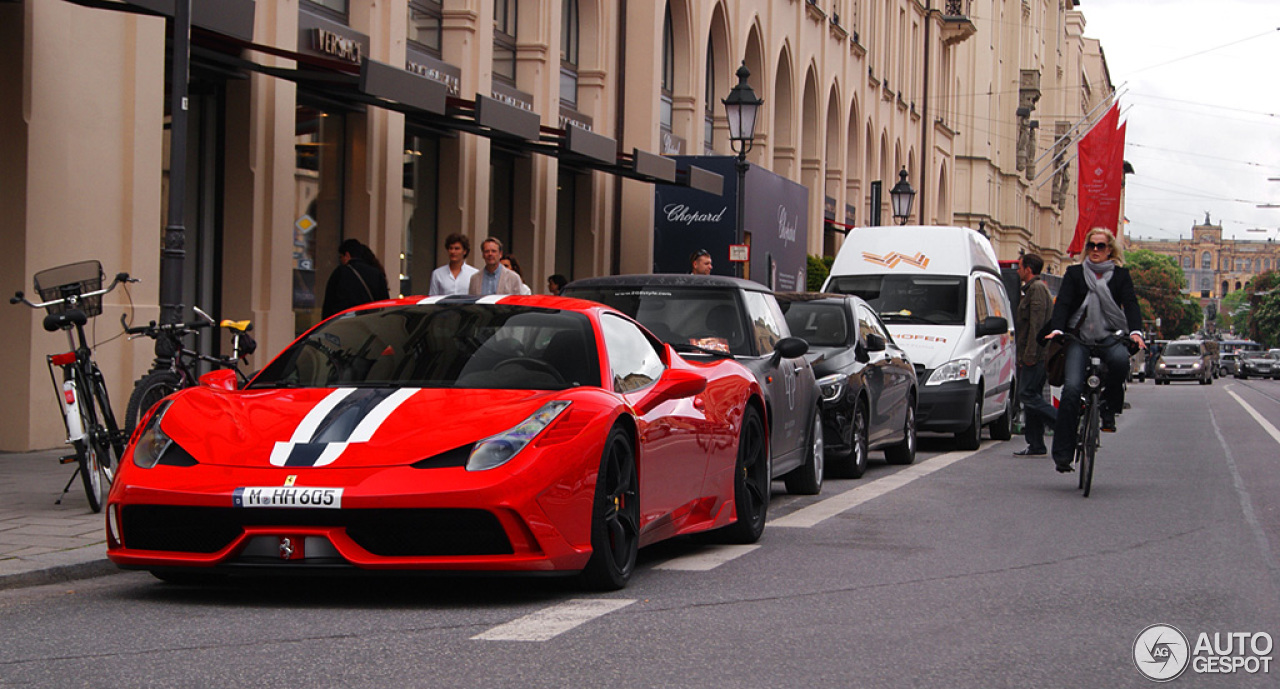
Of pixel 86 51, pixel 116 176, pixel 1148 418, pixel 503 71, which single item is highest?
pixel 503 71

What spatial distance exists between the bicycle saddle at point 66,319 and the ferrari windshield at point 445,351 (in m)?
2.18

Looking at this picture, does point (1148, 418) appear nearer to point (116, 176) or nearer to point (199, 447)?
point (116, 176)

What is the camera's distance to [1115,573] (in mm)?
7344

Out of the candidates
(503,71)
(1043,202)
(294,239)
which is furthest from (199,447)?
(1043,202)

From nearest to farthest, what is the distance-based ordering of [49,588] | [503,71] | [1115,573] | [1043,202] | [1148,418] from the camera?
[49,588]
[1115,573]
[503,71]
[1148,418]
[1043,202]

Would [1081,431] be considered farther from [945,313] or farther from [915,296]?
[915,296]

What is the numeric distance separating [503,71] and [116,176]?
10541 mm

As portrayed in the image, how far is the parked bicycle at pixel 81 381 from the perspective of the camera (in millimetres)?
8680

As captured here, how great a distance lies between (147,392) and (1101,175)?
3445cm

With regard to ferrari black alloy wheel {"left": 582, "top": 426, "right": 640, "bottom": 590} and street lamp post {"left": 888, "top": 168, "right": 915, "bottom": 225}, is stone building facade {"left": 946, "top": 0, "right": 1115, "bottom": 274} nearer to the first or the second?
street lamp post {"left": 888, "top": 168, "right": 915, "bottom": 225}

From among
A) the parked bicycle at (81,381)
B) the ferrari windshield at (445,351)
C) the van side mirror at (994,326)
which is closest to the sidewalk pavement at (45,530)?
the parked bicycle at (81,381)

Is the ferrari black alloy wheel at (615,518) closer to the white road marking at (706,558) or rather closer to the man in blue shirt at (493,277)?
the white road marking at (706,558)

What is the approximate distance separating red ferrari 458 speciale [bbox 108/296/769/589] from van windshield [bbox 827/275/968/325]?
393 inches

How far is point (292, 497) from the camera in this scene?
18.9ft
